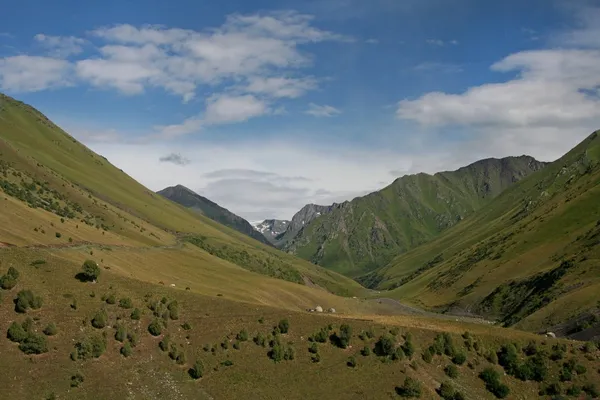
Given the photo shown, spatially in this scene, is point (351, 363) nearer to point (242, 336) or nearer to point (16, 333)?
point (242, 336)

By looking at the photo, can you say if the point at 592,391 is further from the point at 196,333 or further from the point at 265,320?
the point at 196,333

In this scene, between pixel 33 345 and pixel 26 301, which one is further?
pixel 26 301

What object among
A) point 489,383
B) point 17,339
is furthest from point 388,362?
point 17,339

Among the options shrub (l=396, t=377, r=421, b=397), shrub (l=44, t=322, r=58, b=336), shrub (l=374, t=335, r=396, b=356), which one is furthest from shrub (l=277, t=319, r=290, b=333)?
shrub (l=44, t=322, r=58, b=336)

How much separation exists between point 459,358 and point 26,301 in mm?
54151

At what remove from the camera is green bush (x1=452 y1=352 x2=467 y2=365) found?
222 feet

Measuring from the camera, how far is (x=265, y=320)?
72.7 metres

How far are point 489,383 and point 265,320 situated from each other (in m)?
29.7

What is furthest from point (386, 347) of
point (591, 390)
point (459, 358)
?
point (591, 390)

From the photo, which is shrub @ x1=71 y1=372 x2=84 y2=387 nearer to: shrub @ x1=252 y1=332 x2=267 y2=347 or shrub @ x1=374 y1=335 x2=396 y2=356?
shrub @ x1=252 y1=332 x2=267 y2=347

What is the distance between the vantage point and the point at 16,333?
194 ft

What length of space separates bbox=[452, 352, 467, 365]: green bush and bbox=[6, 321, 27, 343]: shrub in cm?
5171

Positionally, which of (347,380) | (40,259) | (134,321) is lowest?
(347,380)

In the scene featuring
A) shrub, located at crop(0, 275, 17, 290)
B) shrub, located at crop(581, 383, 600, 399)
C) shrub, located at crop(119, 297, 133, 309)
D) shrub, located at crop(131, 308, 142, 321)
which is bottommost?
shrub, located at crop(581, 383, 600, 399)
